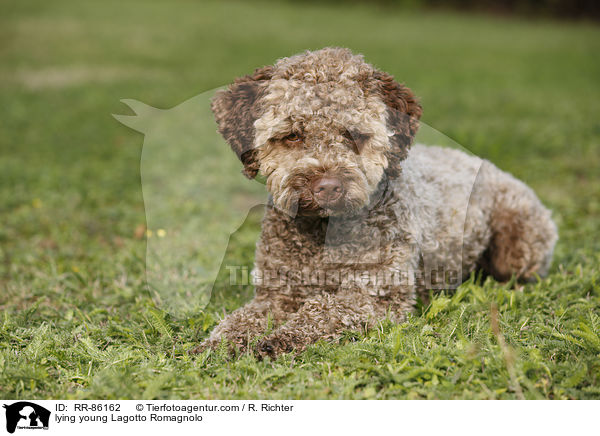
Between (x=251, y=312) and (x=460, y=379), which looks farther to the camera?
(x=251, y=312)

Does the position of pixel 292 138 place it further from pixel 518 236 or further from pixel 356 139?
pixel 518 236

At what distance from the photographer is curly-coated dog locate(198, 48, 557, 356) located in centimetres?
332

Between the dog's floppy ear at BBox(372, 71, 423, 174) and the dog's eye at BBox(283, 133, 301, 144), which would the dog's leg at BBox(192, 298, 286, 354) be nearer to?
the dog's eye at BBox(283, 133, 301, 144)

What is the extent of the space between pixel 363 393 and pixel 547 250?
7.59 ft

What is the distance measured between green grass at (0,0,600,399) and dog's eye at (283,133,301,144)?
1.18m

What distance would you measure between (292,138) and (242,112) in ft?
1.24

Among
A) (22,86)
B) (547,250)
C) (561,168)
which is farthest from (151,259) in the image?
(22,86)
